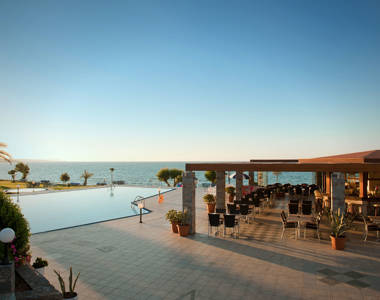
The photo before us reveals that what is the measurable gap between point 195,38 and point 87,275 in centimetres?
1515

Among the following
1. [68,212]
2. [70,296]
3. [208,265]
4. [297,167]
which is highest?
[297,167]

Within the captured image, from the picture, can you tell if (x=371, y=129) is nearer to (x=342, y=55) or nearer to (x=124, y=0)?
(x=342, y=55)

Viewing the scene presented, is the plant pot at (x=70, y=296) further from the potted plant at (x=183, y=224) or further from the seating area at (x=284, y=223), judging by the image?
the seating area at (x=284, y=223)

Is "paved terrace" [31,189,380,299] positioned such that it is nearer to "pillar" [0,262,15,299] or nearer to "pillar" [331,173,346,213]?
"pillar" [331,173,346,213]

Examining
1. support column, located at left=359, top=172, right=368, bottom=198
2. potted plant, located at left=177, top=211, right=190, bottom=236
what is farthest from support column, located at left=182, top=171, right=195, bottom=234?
support column, located at left=359, top=172, right=368, bottom=198

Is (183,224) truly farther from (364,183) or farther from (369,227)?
(364,183)

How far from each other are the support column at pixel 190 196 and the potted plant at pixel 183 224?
0.21 metres

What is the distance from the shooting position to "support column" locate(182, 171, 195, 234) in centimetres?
1085

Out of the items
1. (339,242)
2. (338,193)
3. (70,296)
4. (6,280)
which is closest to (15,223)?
(6,280)

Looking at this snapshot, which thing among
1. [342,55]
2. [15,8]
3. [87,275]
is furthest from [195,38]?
[87,275]

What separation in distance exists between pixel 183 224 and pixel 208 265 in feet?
10.9

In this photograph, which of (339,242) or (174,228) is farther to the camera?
(174,228)

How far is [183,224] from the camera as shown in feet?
34.8

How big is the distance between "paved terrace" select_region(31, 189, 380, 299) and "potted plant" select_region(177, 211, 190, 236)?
349mm
